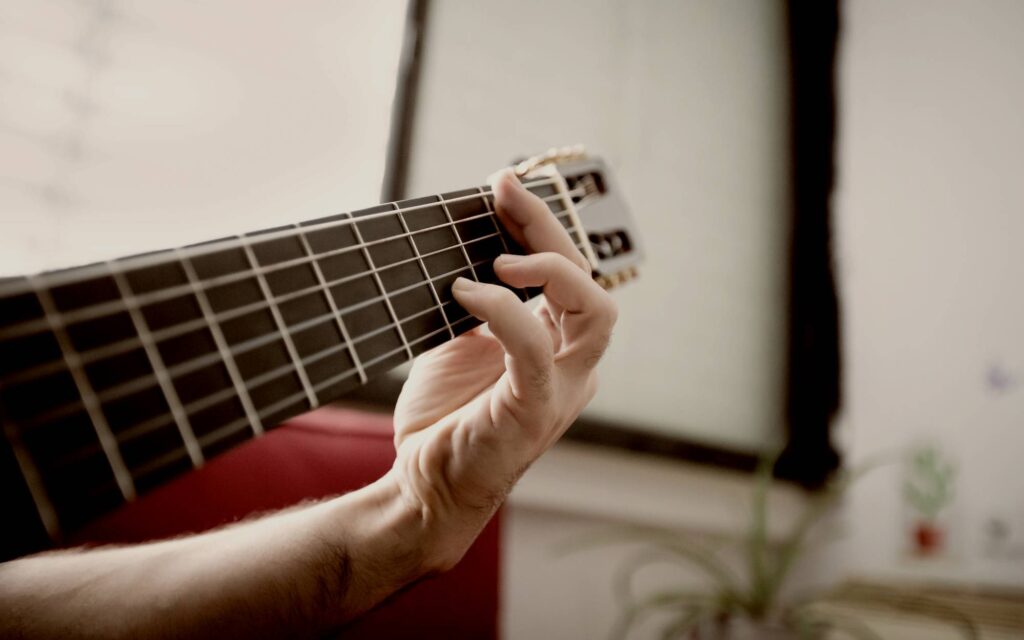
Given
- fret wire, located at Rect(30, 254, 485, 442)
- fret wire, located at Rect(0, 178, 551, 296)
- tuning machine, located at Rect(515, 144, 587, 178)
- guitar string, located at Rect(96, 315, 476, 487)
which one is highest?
tuning machine, located at Rect(515, 144, 587, 178)

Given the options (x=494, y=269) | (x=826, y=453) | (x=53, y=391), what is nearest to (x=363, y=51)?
(x=494, y=269)

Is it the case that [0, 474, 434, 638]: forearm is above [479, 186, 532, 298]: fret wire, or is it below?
below

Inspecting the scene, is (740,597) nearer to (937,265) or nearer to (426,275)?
(426,275)

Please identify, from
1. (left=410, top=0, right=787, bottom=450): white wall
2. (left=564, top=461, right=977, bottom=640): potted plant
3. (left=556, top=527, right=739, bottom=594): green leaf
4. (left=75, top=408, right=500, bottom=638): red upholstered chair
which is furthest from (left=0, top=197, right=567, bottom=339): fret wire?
(left=556, top=527, right=739, bottom=594): green leaf

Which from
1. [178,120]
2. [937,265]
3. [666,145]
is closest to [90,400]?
[178,120]

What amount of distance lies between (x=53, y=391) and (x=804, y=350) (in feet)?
6.35

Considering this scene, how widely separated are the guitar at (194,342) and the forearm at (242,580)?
0.23 m

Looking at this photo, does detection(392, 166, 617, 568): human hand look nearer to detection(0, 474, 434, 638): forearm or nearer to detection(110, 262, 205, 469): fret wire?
detection(0, 474, 434, 638): forearm

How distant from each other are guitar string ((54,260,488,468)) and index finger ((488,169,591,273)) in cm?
11

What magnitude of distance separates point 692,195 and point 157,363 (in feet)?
5.33

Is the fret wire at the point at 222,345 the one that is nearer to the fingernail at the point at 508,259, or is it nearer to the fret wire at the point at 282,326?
the fret wire at the point at 282,326

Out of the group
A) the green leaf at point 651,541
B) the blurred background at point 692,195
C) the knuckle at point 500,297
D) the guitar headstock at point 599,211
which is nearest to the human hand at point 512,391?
the knuckle at point 500,297

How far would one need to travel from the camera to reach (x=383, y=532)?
0.61m

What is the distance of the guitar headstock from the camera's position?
75 cm
